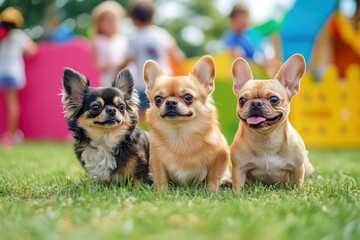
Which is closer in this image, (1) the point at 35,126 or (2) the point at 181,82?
(2) the point at 181,82

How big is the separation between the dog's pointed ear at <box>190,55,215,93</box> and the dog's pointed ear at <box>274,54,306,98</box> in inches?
20.2

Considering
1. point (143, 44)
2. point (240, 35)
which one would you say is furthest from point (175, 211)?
point (240, 35)

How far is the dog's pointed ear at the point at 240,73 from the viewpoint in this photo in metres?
4.06

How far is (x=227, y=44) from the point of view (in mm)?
9188

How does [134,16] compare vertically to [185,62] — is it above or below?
above

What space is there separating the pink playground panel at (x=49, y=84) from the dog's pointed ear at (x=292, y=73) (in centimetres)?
751

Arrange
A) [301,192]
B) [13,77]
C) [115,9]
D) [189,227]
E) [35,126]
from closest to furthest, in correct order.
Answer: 1. [189,227]
2. [301,192]
3. [115,9]
4. [13,77]
5. [35,126]

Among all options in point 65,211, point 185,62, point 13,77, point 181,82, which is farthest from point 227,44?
point 65,211

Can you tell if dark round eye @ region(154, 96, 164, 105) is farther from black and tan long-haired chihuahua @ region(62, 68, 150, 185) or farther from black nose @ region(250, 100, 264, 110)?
black nose @ region(250, 100, 264, 110)

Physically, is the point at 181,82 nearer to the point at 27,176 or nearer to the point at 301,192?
the point at 301,192

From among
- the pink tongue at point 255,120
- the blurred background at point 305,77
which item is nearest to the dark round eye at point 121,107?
the pink tongue at point 255,120

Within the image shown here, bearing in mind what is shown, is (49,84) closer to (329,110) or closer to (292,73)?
(329,110)

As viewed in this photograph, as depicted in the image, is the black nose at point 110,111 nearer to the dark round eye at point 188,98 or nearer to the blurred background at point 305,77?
the dark round eye at point 188,98

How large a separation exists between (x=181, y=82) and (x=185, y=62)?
6.36 metres
